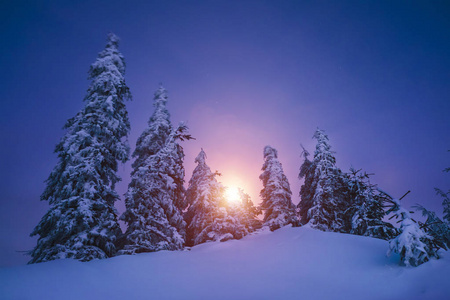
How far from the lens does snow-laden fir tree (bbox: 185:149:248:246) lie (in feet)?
56.9

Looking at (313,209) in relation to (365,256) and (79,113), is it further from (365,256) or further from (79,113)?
(79,113)

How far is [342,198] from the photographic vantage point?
23016 mm

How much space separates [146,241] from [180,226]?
3.77m

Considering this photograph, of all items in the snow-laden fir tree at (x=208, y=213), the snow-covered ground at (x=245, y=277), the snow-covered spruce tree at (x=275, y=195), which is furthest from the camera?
the snow-covered spruce tree at (x=275, y=195)

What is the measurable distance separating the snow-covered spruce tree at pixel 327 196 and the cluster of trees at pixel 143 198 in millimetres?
94

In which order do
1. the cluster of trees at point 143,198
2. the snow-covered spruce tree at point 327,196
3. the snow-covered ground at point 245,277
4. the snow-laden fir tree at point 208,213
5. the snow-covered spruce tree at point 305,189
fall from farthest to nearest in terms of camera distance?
1. the snow-covered spruce tree at point 305,189
2. the snow-covered spruce tree at point 327,196
3. the snow-laden fir tree at point 208,213
4. the cluster of trees at point 143,198
5. the snow-covered ground at point 245,277

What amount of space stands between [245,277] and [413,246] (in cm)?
452

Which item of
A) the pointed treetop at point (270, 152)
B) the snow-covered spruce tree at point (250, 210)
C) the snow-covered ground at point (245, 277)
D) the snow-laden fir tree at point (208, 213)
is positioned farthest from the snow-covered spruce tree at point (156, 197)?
the pointed treetop at point (270, 152)

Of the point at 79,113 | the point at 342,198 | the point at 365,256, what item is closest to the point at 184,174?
the point at 79,113

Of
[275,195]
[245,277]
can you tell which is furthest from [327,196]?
[245,277]

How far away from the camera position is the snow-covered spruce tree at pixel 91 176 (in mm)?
9094

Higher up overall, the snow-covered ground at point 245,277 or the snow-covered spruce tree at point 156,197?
the snow-covered spruce tree at point 156,197

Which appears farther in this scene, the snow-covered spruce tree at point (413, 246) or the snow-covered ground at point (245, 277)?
the snow-covered spruce tree at point (413, 246)

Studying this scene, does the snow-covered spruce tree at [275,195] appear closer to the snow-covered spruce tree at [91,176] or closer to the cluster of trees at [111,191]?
the cluster of trees at [111,191]
